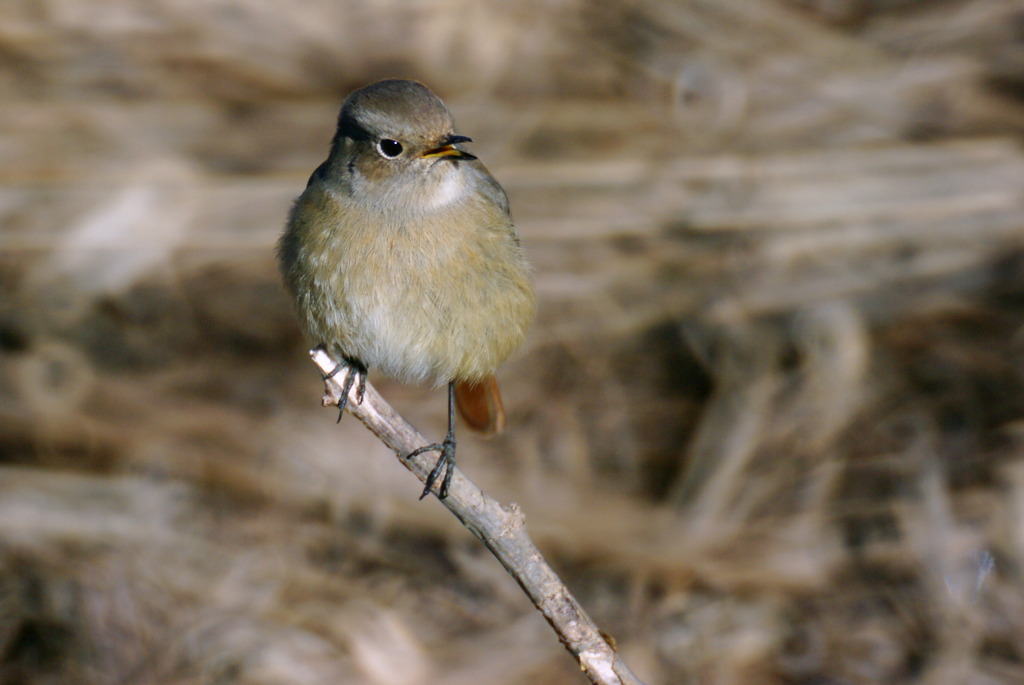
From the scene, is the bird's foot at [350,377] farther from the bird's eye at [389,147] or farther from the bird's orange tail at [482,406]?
the bird's eye at [389,147]

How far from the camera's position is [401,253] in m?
3.39

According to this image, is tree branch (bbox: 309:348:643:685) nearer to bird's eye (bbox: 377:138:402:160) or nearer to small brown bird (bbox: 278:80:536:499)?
small brown bird (bbox: 278:80:536:499)

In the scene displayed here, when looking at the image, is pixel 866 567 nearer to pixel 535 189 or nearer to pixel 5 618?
pixel 535 189

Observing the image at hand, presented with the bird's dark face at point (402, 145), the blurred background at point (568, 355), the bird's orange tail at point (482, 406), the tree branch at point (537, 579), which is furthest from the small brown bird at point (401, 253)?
the blurred background at point (568, 355)

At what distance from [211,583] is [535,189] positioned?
283cm

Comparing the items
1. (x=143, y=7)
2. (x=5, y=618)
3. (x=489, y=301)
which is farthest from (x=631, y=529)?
(x=143, y=7)

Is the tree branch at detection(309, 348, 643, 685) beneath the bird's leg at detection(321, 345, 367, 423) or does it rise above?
beneath

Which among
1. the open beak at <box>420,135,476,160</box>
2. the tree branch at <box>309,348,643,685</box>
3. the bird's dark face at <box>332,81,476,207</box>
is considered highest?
the bird's dark face at <box>332,81,476,207</box>

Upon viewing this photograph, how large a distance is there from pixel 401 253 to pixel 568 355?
3315 mm

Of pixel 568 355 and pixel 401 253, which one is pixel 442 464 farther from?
pixel 568 355

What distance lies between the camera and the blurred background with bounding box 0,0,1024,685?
593cm

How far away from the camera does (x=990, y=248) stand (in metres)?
6.26

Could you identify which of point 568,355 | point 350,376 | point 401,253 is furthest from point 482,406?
point 568,355

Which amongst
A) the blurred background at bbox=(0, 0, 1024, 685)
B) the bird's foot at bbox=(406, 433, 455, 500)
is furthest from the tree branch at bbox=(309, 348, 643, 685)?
the blurred background at bbox=(0, 0, 1024, 685)
